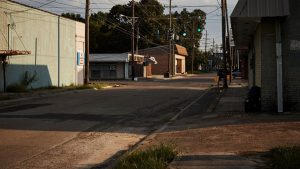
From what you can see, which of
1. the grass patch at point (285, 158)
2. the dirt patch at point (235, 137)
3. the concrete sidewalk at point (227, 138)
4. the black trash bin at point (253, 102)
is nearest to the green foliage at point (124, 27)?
the black trash bin at point (253, 102)

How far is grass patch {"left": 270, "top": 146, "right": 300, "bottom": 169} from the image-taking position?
7.40 meters

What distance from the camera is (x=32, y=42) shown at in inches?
1430

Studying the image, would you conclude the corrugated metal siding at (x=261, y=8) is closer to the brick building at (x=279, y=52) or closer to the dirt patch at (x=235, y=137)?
the brick building at (x=279, y=52)

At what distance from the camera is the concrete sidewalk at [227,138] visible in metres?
8.62

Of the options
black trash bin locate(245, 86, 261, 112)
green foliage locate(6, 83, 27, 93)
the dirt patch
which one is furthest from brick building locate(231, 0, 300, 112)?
green foliage locate(6, 83, 27, 93)

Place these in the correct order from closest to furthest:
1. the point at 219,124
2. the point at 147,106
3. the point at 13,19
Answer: the point at 219,124
the point at 147,106
the point at 13,19

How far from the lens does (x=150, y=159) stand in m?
8.30

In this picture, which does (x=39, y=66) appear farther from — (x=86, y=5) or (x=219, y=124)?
(x=219, y=124)

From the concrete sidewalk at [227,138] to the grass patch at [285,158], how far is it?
0.27 m

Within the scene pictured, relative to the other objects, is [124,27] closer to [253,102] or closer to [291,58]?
[253,102]

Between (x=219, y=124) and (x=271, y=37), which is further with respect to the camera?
(x=271, y=37)

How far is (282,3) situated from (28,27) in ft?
76.6

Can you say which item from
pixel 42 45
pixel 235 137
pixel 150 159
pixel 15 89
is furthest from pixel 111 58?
pixel 150 159

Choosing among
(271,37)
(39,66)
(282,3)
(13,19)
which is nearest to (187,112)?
(271,37)
